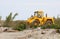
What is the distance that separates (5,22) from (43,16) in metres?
5.36

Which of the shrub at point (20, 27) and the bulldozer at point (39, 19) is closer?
the shrub at point (20, 27)

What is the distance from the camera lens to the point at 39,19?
31688 millimetres

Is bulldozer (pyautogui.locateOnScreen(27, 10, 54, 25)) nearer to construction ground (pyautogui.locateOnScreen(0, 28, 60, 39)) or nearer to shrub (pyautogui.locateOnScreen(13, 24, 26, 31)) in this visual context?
shrub (pyautogui.locateOnScreen(13, 24, 26, 31))

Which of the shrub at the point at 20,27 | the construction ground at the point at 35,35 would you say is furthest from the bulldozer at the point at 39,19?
the construction ground at the point at 35,35

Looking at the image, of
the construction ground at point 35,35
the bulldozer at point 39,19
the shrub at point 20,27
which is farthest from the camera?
the bulldozer at point 39,19

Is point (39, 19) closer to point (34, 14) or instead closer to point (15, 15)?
point (34, 14)

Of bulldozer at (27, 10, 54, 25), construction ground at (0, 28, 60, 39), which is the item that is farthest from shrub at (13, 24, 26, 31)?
construction ground at (0, 28, 60, 39)

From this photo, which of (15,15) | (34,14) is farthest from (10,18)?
(34,14)

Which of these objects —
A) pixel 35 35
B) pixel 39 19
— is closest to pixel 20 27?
pixel 39 19

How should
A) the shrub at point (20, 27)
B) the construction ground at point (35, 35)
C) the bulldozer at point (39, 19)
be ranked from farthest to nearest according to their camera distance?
the bulldozer at point (39, 19), the shrub at point (20, 27), the construction ground at point (35, 35)

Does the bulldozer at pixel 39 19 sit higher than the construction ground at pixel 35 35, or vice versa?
the bulldozer at pixel 39 19

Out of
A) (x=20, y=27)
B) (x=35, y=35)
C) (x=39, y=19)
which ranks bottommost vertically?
(x=20, y=27)

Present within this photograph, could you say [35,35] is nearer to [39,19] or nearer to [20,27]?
[20,27]

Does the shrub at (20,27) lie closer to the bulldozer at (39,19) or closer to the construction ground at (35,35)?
the bulldozer at (39,19)
